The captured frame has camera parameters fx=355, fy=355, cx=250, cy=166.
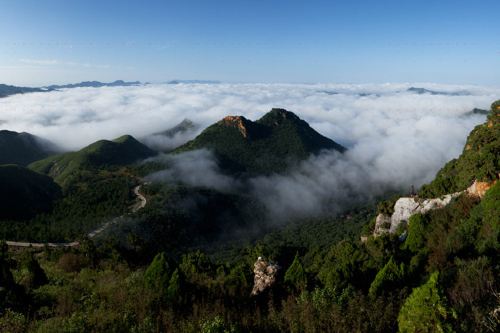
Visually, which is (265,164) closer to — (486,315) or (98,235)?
(98,235)

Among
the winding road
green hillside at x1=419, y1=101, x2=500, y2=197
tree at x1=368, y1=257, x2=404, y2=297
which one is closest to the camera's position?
tree at x1=368, y1=257, x2=404, y2=297

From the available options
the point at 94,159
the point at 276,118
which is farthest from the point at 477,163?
the point at 276,118

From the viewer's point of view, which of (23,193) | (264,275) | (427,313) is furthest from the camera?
(23,193)

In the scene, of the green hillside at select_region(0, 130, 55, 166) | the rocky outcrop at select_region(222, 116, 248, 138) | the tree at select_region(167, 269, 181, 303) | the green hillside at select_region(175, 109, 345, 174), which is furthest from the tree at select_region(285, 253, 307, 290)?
the green hillside at select_region(0, 130, 55, 166)

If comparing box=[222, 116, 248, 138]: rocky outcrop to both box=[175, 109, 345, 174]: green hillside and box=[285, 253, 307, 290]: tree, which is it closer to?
box=[175, 109, 345, 174]: green hillside

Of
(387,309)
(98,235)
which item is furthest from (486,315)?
(98,235)

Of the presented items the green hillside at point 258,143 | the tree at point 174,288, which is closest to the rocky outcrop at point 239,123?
the green hillside at point 258,143

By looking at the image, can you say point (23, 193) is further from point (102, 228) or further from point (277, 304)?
point (277, 304)
